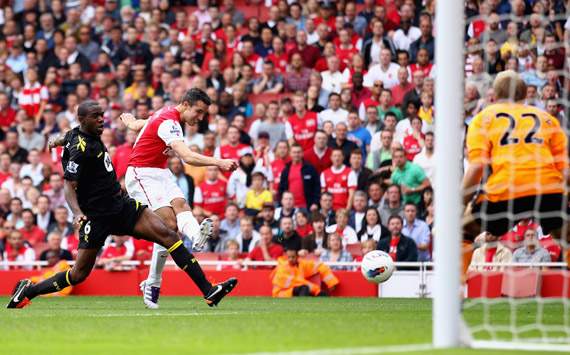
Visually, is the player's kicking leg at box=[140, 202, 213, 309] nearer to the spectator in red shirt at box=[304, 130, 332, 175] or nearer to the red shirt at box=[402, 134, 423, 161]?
the red shirt at box=[402, 134, 423, 161]

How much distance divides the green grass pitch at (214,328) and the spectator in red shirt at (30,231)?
624 cm

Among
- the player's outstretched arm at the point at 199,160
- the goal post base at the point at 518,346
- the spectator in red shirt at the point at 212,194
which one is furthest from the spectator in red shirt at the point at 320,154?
the goal post base at the point at 518,346

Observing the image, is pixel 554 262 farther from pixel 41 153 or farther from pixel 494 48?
pixel 41 153

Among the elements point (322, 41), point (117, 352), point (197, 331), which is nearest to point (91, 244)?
point (197, 331)

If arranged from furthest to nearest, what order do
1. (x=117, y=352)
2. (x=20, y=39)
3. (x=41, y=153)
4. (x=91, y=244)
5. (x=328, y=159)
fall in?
(x=20, y=39) < (x=41, y=153) < (x=328, y=159) < (x=91, y=244) < (x=117, y=352)

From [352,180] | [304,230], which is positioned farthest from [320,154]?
[304,230]

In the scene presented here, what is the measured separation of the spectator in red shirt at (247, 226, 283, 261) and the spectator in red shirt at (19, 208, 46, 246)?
3.99 m

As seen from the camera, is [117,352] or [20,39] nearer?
[117,352]

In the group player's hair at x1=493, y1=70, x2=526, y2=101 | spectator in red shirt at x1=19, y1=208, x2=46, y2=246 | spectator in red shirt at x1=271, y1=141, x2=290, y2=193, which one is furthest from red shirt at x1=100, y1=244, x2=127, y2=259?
player's hair at x1=493, y1=70, x2=526, y2=101

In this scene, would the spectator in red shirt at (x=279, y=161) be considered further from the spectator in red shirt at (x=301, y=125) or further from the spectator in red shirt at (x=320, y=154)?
the spectator in red shirt at (x=320, y=154)

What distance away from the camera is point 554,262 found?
16.5m

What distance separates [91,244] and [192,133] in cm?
905

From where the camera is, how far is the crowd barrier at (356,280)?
52.7ft

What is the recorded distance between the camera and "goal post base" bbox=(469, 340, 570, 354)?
330 inches
